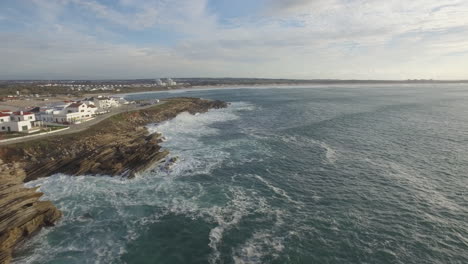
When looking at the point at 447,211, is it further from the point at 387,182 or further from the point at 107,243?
the point at 107,243

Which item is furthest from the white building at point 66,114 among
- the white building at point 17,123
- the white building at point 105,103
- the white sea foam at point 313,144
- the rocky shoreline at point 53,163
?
the white sea foam at point 313,144

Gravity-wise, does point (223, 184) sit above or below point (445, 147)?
below

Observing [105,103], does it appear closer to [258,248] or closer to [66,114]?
[66,114]

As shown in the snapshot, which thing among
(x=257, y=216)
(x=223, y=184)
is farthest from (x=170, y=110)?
(x=257, y=216)

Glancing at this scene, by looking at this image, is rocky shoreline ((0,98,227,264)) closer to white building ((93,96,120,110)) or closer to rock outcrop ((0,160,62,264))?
rock outcrop ((0,160,62,264))

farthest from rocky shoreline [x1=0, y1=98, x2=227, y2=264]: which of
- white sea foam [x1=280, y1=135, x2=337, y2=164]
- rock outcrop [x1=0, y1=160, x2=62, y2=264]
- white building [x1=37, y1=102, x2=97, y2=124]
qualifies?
white sea foam [x1=280, y1=135, x2=337, y2=164]

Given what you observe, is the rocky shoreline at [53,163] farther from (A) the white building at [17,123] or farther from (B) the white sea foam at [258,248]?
(B) the white sea foam at [258,248]

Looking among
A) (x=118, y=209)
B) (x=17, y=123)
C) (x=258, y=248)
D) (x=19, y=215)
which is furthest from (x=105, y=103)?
(x=258, y=248)
